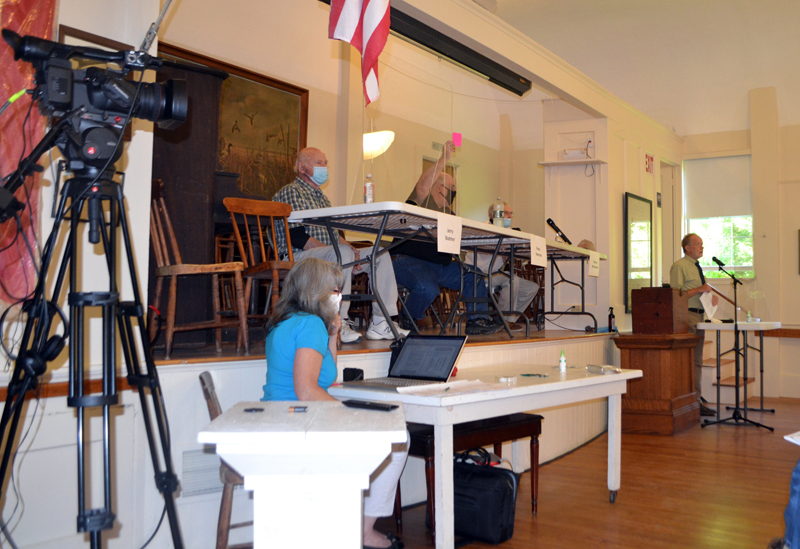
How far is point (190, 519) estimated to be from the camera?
226 centimetres

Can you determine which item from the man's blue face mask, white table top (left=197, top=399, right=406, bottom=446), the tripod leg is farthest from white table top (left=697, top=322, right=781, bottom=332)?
the tripod leg

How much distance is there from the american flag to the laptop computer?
162cm

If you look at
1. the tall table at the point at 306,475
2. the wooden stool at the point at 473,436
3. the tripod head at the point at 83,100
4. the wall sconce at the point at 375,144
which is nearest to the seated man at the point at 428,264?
the wooden stool at the point at 473,436

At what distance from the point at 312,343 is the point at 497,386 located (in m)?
0.72

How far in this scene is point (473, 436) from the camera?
107 inches

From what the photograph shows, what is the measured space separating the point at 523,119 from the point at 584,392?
7.75m

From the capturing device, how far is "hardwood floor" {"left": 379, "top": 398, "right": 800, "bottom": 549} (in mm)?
2678

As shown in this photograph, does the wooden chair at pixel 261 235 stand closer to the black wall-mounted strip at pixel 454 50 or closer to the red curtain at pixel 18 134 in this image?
the red curtain at pixel 18 134

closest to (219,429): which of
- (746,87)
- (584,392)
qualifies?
(584,392)

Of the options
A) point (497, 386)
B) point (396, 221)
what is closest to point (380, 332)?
point (396, 221)

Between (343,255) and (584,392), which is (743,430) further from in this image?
(343,255)

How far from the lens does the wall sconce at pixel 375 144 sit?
7.02 metres

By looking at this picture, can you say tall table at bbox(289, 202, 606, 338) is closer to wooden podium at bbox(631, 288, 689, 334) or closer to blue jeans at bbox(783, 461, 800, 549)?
wooden podium at bbox(631, 288, 689, 334)

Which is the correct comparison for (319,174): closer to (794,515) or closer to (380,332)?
(380,332)
